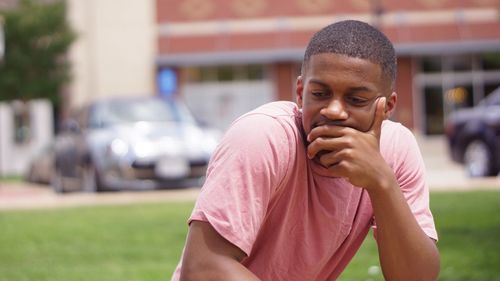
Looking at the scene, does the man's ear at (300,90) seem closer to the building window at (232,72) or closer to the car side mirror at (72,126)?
the car side mirror at (72,126)

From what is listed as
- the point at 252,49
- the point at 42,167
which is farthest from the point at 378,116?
the point at 252,49

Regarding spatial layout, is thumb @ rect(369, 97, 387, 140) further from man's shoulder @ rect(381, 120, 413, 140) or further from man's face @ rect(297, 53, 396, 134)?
man's shoulder @ rect(381, 120, 413, 140)

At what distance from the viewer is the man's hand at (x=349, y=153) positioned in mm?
2287

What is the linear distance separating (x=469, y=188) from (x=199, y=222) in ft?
36.9

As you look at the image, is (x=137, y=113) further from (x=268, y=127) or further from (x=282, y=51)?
(x=282, y=51)

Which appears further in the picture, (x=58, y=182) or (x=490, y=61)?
(x=490, y=61)

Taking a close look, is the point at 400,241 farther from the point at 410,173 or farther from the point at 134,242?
the point at 134,242

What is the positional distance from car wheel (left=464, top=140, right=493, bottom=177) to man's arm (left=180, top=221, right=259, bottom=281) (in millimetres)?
13901

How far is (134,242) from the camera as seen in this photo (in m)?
8.30

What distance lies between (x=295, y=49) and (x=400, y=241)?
3314cm

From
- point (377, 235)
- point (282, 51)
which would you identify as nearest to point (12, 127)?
point (282, 51)

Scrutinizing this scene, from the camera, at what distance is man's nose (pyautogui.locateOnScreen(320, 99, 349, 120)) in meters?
2.30

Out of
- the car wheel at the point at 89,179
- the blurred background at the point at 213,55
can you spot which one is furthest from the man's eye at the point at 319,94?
the blurred background at the point at 213,55

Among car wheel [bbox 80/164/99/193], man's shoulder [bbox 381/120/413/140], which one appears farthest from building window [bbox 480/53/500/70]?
man's shoulder [bbox 381/120/413/140]
